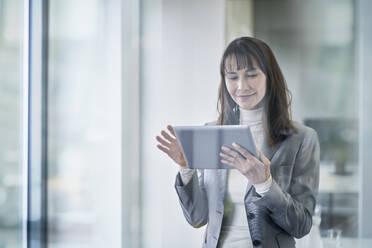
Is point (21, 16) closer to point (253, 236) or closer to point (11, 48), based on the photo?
point (11, 48)

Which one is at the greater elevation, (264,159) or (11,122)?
(11,122)

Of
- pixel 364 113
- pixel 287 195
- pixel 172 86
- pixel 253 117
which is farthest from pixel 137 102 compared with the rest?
pixel 364 113

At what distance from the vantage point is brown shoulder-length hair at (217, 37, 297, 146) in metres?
A: 1.49

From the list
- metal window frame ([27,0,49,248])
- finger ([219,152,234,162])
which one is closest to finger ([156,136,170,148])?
finger ([219,152,234,162])

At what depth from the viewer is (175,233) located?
1619mm

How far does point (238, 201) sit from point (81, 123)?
33.5 inches

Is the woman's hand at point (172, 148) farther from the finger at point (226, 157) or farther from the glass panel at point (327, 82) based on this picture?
the glass panel at point (327, 82)

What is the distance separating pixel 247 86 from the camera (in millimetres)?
1506

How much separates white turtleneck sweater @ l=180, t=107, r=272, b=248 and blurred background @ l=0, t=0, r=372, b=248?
11 cm

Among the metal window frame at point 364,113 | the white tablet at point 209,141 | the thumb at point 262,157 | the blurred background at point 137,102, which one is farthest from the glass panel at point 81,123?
the metal window frame at point 364,113

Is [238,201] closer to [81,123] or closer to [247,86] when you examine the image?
[247,86]

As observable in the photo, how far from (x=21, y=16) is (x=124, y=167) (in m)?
0.79

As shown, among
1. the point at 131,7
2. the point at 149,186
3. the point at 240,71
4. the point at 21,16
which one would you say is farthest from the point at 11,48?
the point at 240,71

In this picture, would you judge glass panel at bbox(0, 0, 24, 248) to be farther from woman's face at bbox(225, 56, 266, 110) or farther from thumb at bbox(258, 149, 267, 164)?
thumb at bbox(258, 149, 267, 164)
